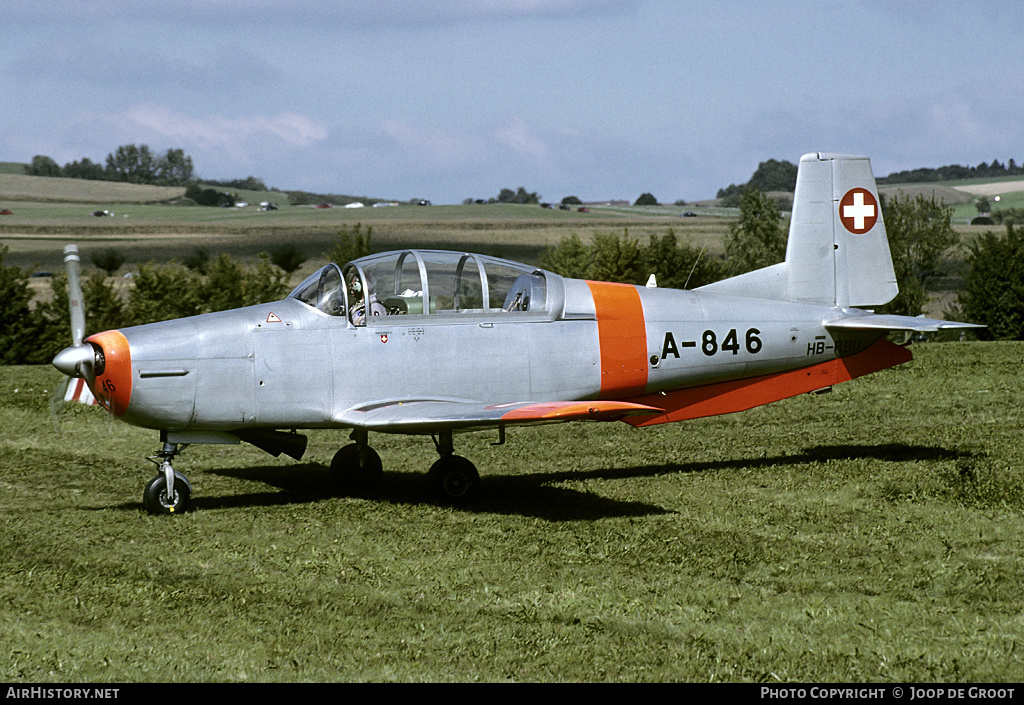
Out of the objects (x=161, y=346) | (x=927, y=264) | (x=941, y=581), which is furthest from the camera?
(x=927, y=264)

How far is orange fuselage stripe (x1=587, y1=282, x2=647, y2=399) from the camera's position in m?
10.8

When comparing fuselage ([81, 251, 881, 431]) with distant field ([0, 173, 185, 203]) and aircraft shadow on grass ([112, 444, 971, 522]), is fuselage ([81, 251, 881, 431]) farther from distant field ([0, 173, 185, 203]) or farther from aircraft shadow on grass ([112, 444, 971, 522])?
distant field ([0, 173, 185, 203])

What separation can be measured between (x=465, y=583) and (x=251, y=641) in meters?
1.79

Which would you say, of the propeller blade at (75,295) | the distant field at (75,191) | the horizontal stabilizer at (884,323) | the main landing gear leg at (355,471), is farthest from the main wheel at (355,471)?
the distant field at (75,191)

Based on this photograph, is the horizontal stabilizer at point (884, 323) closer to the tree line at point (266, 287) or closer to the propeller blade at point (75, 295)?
the propeller blade at point (75, 295)

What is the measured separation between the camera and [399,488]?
11195 millimetres

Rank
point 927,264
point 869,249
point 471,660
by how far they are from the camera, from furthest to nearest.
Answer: point 927,264
point 869,249
point 471,660

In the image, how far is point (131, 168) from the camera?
589 feet

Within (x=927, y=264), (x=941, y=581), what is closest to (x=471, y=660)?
(x=941, y=581)

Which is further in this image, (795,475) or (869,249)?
(869,249)

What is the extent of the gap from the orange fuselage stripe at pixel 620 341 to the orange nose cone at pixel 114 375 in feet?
15.5

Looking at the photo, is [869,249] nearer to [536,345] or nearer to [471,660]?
[536,345]

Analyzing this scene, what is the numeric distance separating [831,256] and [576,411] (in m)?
4.87

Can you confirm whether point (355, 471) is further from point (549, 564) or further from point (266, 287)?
point (266, 287)
